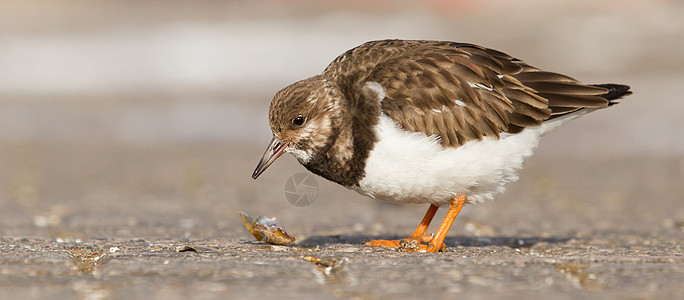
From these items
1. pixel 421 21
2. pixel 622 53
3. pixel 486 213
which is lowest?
pixel 486 213

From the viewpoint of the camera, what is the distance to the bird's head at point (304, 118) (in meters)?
4.61

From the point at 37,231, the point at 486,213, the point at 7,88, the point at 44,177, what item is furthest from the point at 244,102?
the point at 37,231

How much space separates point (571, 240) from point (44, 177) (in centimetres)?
536

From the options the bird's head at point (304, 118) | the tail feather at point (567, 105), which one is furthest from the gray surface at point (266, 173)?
the tail feather at point (567, 105)

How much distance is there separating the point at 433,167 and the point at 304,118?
832 millimetres

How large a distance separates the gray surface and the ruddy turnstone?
42cm

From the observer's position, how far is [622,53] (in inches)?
762

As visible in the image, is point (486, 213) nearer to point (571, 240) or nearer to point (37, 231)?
point (571, 240)

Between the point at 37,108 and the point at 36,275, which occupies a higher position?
the point at 37,108

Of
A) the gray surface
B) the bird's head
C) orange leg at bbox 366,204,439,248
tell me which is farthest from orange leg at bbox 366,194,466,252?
the bird's head

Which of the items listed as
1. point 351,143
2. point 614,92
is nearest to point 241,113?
point 614,92

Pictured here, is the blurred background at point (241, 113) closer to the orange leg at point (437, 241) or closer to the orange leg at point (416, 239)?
the orange leg at point (416, 239)

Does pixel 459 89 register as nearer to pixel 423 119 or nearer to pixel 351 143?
pixel 423 119

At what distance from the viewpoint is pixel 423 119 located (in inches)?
176
